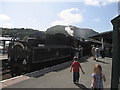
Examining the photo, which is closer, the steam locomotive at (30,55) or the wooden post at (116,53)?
the wooden post at (116,53)

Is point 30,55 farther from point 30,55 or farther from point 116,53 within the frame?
point 116,53

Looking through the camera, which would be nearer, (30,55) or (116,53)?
(116,53)

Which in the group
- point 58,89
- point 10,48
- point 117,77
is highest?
point 10,48

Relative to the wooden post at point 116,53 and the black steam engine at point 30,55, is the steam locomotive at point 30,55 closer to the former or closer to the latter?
the black steam engine at point 30,55

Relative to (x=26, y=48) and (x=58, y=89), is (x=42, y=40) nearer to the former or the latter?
(x=26, y=48)

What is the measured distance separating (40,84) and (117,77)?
3.32m

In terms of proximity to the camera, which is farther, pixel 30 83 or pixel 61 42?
pixel 61 42

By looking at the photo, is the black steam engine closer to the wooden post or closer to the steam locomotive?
the steam locomotive

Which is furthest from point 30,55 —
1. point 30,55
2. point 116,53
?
point 116,53

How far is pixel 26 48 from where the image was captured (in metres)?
9.91

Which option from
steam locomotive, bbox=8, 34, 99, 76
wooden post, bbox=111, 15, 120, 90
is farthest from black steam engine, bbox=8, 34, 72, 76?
wooden post, bbox=111, 15, 120, 90

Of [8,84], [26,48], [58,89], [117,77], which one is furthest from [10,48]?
[117,77]

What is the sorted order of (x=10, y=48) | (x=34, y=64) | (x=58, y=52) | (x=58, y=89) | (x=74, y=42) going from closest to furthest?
(x=58, y=89) → (x=34, y=64) → (x=10, y=48) → (x=58, y=52) → (x=74, y=42)

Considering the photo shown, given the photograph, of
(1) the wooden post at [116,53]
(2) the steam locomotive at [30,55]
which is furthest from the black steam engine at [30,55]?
(1) the wooden post at [116,53]
